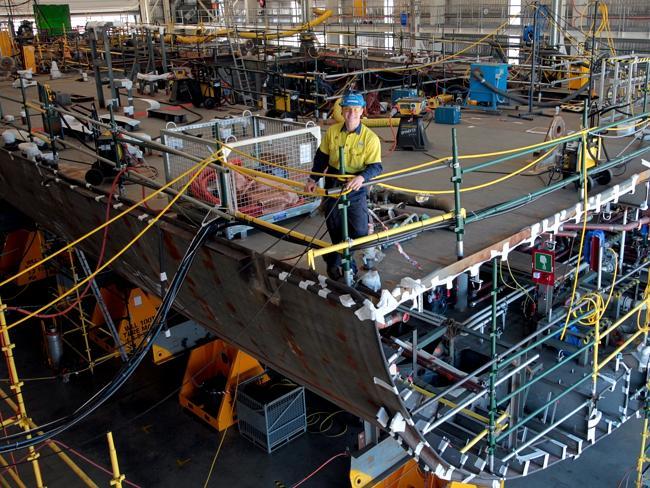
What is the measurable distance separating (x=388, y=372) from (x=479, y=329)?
14.9 ft

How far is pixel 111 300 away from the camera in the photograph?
15.0 m

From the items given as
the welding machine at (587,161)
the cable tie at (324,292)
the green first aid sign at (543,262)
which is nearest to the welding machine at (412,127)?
the welding machine at (587,161)

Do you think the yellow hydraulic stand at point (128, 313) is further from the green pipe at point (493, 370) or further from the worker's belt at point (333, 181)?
the green pipe at point (493, 370)

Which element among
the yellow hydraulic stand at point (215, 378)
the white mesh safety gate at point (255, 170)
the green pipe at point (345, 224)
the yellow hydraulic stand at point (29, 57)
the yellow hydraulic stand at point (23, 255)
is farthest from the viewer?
the yellow hydraulic stand at point (29, 57)

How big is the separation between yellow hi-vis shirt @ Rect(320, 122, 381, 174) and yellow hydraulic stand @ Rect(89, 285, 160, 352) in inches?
313

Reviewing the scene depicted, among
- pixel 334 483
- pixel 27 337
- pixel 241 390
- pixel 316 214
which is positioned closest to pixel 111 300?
pixel 27 337

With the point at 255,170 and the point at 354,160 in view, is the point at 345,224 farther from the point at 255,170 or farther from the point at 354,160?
the point at 255,170

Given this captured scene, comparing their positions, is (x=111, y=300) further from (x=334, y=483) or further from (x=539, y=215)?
(x=539, y=215)

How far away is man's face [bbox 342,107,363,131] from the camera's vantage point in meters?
6.76

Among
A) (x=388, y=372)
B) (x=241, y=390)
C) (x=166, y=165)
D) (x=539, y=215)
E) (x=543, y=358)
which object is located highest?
(x=166, y=165)

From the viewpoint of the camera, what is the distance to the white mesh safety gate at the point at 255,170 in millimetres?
8219

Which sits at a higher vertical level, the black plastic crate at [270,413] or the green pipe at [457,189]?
the green pipe at [457,189]

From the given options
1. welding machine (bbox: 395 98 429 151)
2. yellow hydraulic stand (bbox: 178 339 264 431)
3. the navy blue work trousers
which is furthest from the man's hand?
yellow hydraulic stand (bbox: 178 339 264 431)

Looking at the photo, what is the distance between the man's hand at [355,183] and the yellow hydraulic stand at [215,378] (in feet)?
23.3
